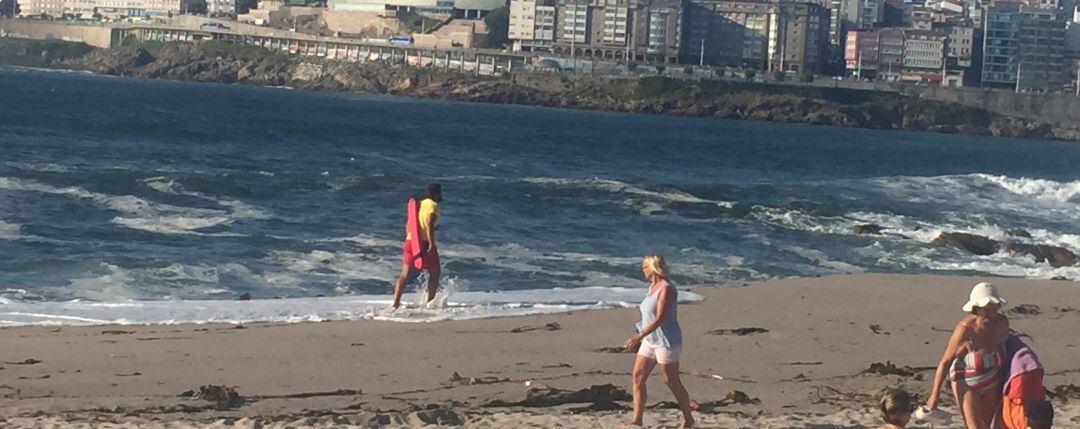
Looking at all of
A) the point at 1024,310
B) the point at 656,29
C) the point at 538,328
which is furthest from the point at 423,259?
the point at 656,29

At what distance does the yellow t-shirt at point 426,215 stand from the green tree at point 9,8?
172467 mm

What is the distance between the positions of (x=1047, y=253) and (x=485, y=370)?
1326cm

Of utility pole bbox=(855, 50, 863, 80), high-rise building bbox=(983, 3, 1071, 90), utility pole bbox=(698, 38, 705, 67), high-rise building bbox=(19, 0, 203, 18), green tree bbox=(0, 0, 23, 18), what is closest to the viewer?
high-rise building bbox=(983, 3, 1071, 90)

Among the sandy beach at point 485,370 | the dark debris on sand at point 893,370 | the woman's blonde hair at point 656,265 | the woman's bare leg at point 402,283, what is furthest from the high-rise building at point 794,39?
the woman's blonde hair at point 656,265

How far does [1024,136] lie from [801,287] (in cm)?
9360

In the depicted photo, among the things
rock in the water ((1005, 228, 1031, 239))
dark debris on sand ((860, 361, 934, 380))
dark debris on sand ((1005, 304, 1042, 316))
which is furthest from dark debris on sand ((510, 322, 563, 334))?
rock in the water ((1005, 228, 1031, 239))

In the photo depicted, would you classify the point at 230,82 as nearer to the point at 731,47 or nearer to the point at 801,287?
the point at 731,47

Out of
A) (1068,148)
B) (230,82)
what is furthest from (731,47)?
(1068,148)

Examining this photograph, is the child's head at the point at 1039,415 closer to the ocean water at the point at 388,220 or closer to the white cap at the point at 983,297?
the white cap at the point at 983,297

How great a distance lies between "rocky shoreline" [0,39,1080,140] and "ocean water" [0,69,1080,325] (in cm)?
5835

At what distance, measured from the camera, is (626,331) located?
12.1 metres

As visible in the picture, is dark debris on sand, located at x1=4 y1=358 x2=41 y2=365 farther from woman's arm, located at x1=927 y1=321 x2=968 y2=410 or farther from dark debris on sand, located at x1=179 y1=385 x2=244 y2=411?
woman's arm, located at x1=927 y1=321 x2=968 y2=410

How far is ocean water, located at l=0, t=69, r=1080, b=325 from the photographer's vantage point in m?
14.6

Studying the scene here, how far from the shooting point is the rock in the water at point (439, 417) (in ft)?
27.8
